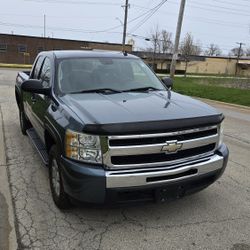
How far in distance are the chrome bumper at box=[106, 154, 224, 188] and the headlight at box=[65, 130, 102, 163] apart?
0.70 ft

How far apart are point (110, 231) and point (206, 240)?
971mm

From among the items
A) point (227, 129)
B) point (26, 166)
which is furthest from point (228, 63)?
point (26, 166)

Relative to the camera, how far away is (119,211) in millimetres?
4070

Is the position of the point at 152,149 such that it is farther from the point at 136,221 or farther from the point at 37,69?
the point at 37,69

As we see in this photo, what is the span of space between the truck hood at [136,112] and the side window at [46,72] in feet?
2.84

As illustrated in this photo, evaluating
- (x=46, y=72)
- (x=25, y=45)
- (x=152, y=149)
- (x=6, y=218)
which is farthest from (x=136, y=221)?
(x=25, y=45)

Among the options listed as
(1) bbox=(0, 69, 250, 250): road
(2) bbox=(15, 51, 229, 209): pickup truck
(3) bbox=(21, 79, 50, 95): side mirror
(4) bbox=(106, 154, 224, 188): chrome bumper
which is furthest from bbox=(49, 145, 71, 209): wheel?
(3) bbox=(21, 79, 50, 95): side mirror

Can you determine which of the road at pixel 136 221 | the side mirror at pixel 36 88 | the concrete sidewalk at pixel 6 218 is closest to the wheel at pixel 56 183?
the road at pixel 136 221

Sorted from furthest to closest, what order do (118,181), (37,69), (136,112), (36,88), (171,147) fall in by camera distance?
1. (37,69)
2. (36,88)
3. (136,112)
4. (171,147)
5. (118,181)

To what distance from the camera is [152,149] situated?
11.2ft

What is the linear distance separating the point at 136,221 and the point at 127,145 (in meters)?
1.00

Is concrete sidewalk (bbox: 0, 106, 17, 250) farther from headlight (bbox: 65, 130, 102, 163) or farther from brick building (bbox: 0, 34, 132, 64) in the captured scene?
brick building (bbox: 0, 34, 132, 64)

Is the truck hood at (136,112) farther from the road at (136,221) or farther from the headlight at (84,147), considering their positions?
the road at (136,221)

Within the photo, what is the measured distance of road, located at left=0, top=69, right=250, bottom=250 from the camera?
344 cm
